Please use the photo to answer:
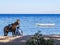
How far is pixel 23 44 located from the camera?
816 centimetres

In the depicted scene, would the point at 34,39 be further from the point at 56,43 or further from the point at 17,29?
the point at 17,29

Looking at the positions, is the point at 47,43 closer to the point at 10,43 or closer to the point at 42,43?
the point at 42,43

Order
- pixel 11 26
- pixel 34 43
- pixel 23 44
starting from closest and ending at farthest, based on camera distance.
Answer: pixel 34 43 → pixel 23 44 → pixel 11 26

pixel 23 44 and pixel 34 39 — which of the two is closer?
pixel 34 39

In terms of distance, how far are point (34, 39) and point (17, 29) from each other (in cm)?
555

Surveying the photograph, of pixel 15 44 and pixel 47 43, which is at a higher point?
pixel 47 43

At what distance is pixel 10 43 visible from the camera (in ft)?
27.2

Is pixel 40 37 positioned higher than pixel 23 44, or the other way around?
pixel 40 37

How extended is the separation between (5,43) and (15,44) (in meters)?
Answer: 0.37

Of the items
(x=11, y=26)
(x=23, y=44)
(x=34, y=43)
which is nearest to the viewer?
(x=34, y=43)

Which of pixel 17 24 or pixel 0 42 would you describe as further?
pixel 17 24

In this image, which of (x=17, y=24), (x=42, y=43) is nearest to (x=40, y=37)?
(x=42, y=43)

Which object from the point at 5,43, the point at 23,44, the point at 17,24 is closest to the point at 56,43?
the point at 23,44

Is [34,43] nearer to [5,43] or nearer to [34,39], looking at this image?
[34,39]
